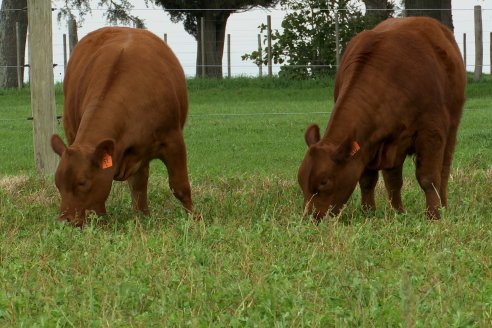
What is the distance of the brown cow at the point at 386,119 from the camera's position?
27.1 ft

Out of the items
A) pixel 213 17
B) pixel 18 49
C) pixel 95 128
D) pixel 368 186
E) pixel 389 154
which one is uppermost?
pixel 213 17

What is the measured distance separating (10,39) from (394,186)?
2056cm

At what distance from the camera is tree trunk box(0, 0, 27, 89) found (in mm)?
28109

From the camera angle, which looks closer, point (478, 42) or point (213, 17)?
point (478, 42)

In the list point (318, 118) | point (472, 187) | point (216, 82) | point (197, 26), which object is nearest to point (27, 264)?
point (472, 187)

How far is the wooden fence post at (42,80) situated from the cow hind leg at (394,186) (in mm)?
3758

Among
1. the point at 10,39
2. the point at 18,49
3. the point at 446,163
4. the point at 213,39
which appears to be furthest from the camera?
the point at 213,39

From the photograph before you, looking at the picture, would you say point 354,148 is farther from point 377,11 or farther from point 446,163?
point 377,11

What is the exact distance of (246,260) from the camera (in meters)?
6.35

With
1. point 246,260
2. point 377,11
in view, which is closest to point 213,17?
point 377,11

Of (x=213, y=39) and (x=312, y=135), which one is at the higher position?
(x=213, y=39)

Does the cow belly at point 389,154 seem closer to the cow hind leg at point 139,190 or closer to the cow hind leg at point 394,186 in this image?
the cow hind leg at point 394,186

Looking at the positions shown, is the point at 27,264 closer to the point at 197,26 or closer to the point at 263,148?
the point at 263,148

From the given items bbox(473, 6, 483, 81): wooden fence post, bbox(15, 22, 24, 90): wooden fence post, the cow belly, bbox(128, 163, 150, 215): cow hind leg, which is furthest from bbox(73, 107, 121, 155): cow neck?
bbox(15, 22, 24, 90): wooden fence post
